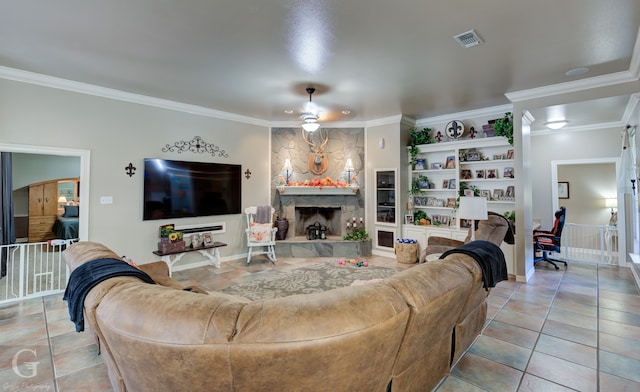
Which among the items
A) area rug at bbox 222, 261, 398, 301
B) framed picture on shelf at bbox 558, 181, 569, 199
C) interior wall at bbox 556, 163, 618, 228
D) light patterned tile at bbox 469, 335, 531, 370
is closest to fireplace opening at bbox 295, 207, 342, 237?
area rug at bbox 222, 261, 398, 301

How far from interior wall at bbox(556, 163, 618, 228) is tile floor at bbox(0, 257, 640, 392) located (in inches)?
166

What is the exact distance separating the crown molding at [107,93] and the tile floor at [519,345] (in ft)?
Answer: 8.97

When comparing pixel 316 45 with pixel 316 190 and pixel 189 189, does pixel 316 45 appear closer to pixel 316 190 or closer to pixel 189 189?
pixel 189 189

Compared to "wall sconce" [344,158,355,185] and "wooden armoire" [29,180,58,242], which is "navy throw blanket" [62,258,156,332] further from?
"wooden armoire" [29,180,58,242]

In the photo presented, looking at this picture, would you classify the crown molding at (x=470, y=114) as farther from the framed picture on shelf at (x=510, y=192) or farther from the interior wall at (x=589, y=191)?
the interior wall at (x=589, y=191)

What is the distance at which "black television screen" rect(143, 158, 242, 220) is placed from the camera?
4738mm

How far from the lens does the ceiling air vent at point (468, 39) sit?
2795 millimetres

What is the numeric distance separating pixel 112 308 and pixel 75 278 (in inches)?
26.4

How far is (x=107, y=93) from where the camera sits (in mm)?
4281

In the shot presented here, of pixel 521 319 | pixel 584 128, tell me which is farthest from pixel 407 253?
pixel 584 128

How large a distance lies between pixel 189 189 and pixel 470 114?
524cm

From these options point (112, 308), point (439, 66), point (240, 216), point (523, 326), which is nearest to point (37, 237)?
point (240, 216)

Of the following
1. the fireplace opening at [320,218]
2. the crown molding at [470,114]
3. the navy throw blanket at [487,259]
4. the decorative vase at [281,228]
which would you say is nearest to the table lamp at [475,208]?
the navy throw blanket at [487,259]

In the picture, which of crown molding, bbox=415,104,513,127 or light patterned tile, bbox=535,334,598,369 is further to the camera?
crown molding, bbox=415,104,513,127
